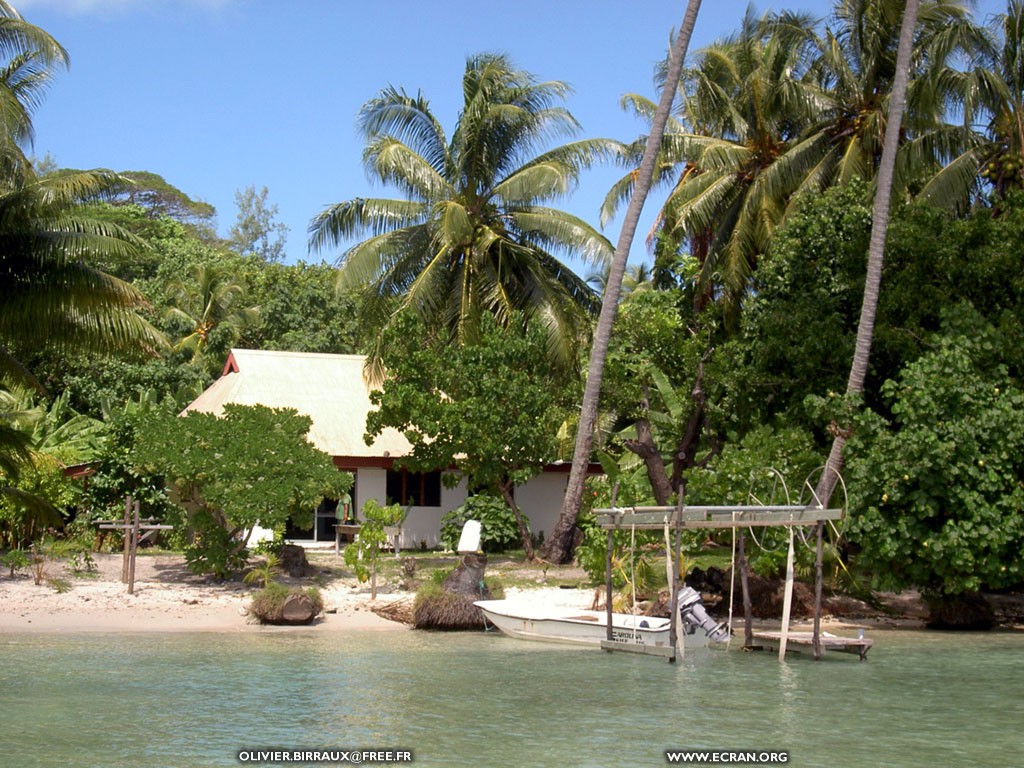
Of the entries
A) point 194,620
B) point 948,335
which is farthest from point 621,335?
point 194,620

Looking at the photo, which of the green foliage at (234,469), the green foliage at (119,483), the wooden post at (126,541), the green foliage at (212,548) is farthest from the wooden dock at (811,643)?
the green foliage at (119,483)

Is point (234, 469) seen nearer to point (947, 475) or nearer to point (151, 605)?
point (151, 605)

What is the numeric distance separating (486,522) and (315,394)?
582 centimetres

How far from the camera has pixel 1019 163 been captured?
22.2 meters

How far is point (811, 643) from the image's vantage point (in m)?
17.0

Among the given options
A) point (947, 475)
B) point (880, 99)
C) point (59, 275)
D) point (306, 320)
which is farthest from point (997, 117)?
point (306, 320)

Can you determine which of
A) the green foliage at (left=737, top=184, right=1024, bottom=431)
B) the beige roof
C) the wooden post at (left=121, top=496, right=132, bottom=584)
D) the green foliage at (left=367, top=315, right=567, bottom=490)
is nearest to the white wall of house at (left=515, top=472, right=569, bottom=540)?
the beige roof

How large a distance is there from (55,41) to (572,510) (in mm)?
12854

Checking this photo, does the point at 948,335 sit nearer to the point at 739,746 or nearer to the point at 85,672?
the point at 739,746

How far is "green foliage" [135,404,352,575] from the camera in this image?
2072cm

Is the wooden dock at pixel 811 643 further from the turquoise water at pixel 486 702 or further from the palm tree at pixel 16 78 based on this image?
the palm tree at pixel 16 78

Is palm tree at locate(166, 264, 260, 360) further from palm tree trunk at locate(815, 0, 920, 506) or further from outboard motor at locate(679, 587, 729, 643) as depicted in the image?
outboard motor at locate(679, 587, 729, 643)

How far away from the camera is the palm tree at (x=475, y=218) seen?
26.7 m

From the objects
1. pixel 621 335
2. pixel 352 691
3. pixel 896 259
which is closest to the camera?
pixel 352 691
